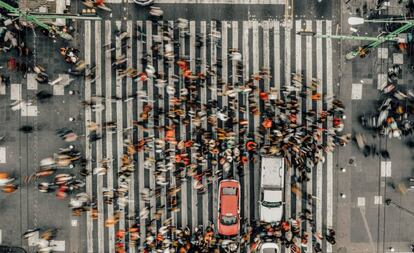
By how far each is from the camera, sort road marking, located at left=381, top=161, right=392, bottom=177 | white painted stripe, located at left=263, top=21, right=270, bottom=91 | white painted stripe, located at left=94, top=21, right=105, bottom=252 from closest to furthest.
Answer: white painted stripe, located at left=94, top=21, right=105, bottom=252, white painted stripe, located at left=263, top=21, right=270, bottom=91, road marking, located at left=381, top=161, right=392, bottom=177

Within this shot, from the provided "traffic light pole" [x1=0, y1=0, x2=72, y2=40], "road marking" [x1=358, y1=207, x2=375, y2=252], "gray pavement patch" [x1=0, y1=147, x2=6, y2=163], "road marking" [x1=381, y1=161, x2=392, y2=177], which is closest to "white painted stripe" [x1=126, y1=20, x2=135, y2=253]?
"traffic light pole" [x1=0, y1=0, x2=72, y2=40]

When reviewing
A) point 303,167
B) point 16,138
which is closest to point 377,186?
point 303,167

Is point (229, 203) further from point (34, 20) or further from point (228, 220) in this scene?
point (34, 20)

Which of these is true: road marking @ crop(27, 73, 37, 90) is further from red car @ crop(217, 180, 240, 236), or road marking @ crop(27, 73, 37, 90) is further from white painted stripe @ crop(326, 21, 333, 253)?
white painted stripe @ crop(326, 21, 333, 253)

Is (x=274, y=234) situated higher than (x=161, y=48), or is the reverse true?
(x=161, y=48)

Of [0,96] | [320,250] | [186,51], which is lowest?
[320,250]

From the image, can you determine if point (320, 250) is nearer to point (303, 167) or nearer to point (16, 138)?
point (303, 167)
